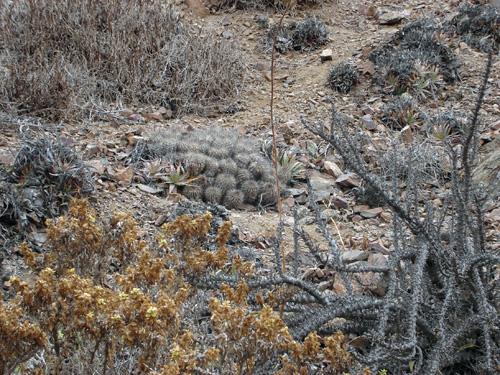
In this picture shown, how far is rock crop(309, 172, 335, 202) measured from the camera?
18.5ft

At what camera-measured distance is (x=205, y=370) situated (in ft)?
8.00

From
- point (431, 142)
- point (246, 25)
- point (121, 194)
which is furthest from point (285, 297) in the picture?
point (246, 25)

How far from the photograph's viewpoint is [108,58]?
23.1 ft

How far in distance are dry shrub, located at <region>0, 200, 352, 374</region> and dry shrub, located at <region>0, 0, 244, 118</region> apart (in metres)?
3.44

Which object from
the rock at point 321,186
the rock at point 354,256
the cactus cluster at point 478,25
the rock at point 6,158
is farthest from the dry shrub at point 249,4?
the rock at point 354,256

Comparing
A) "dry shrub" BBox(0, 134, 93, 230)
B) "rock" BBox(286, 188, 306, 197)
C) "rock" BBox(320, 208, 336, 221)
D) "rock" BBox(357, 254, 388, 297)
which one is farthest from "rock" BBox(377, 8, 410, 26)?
"rock" BBox(357, 254, 388, 297)

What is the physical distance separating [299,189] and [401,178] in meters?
0.77

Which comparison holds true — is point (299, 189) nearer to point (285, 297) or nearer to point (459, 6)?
point (285, 297)

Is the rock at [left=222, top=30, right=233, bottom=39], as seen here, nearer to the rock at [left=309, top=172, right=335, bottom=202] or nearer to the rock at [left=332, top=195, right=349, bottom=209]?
the rock at [left=309, top=172, right=335, bottom=202]

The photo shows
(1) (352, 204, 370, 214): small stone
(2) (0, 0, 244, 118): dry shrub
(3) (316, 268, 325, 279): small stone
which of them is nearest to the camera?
(3) (316, 268, 325, 279): small stone

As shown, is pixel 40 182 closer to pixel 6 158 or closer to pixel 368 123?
pixel 6 158

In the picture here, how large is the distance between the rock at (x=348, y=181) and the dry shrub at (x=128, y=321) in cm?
289

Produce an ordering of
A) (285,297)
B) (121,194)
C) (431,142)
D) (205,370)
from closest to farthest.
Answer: (205,370) < (285,297) < (121,194) < (431,142)

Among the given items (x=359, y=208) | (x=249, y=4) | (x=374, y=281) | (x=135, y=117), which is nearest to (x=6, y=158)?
(x=135, y=117)
